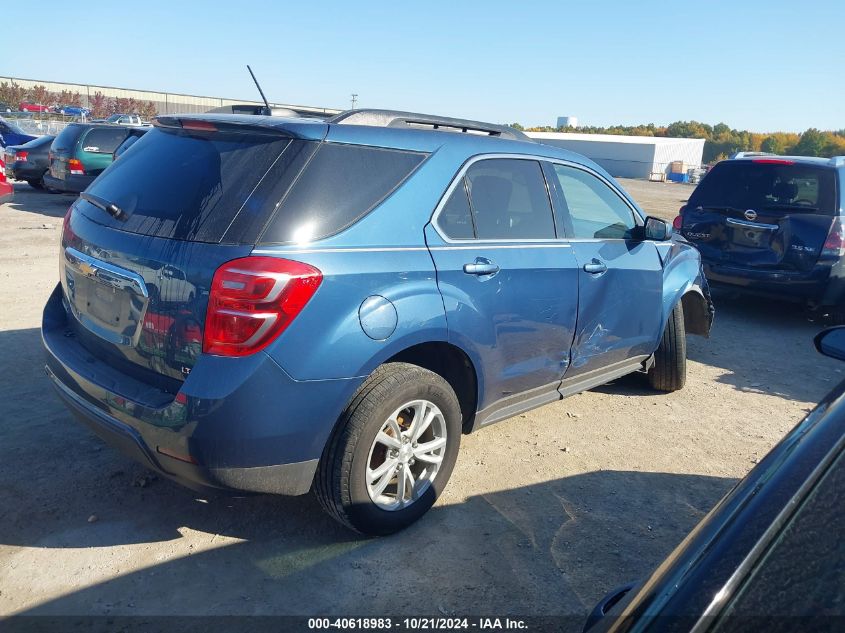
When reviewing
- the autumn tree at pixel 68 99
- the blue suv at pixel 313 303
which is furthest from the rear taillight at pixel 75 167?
the autumn tree at pixel 68 99

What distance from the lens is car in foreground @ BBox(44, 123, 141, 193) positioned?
13.7 metres

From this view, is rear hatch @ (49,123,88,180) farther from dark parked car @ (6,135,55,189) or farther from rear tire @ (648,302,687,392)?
rear tire @ (648,302,687,392)

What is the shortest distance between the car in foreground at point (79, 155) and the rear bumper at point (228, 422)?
12172mm

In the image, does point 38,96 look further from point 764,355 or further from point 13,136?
point 764,355

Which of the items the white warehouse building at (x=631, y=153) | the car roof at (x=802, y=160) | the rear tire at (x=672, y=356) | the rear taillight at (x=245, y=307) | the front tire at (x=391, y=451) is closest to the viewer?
the rear taillight at (x=245, y=307)

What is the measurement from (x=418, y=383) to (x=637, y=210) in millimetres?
2535

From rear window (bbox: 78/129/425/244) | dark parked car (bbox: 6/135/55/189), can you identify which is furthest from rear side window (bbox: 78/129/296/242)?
dark parked car (bbox: 6/135/55/189)

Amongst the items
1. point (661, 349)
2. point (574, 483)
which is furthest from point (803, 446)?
point (661, 349)

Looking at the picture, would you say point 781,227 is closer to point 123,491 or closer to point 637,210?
point 637,210

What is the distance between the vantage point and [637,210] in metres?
4.91

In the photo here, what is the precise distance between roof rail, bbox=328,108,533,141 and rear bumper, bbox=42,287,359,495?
1256mm

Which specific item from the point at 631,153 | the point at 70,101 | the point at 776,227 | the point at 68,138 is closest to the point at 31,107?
the point at 70,101

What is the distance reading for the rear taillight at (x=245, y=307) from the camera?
8.75 feet

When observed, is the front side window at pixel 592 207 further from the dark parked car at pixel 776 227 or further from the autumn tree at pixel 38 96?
the autumn tree at pixel 38 96
